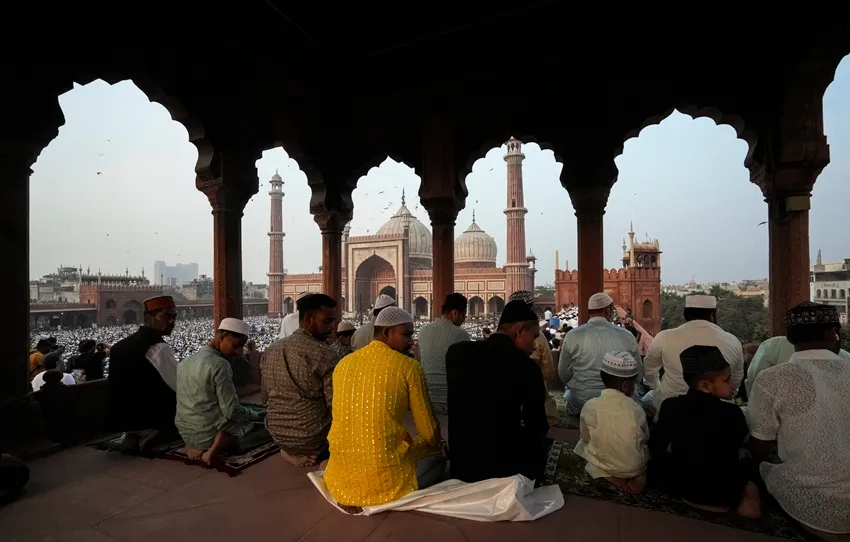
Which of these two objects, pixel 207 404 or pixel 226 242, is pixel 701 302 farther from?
pixel 226 242

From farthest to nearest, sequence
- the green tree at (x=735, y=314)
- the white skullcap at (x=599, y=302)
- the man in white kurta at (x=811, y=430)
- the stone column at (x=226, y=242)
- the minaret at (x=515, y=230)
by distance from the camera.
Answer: the minaret at (x=515, y=230)
the green tree at (x=735, y=314)
the stone column at (x=226, y=242)
the white skullcap at (x=599, y=302)
the man in white kurta at (x=811, y=430)

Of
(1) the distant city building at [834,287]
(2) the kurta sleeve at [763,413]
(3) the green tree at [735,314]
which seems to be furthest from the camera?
(3) the green tree at [735,314]

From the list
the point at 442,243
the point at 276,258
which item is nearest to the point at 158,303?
the point at 442,243

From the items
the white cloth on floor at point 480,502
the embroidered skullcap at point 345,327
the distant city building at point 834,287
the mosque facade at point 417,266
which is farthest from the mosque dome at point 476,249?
the white cloth on floor at point 480,502

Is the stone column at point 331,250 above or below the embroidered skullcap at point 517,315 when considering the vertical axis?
above

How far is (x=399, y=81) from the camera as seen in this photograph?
4.64 m

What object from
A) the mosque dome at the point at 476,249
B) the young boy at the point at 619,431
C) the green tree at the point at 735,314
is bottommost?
the green tree at the point at 735,314

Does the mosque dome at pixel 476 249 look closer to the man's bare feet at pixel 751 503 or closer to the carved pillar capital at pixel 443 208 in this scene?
the carved pillar capital at pixel 443 208

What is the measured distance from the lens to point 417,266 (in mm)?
35000

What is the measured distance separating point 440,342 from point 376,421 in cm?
149

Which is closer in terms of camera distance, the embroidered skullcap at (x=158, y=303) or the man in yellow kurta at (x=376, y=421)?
the man in yellow kurta at (x=376, y=421)

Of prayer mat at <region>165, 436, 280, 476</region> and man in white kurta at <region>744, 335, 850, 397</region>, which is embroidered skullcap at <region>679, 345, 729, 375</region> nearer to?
man in white kurta at <region>744, 335, 850, 397</region>

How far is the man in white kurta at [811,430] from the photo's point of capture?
64.5 inches

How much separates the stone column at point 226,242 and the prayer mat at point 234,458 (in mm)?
1457
